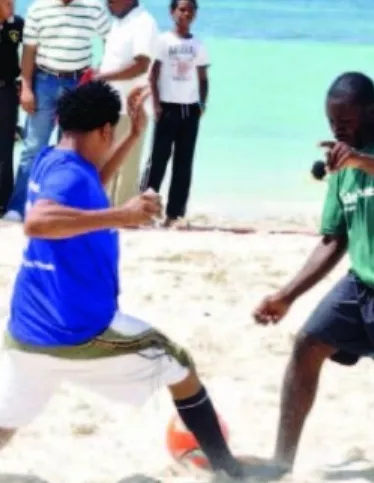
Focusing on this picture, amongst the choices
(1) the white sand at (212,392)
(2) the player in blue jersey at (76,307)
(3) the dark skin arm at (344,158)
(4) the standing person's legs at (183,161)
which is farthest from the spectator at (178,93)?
(3) the dark skin arm at (344,158)

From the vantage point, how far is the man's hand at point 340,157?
15.8 ft

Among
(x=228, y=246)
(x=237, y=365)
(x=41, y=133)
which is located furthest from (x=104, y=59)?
(x=237, y=365)

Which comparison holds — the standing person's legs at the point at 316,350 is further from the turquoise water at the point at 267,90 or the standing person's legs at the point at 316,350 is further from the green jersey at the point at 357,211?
the turquoise water at the point at 267,90

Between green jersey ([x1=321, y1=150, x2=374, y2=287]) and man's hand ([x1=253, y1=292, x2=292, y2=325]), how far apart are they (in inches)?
11.7

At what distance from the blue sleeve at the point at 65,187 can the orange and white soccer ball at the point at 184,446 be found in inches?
45.9

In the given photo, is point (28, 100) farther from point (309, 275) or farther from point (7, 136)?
point (309, 275)

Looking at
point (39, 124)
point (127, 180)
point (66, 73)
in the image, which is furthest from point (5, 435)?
point (127, 180)

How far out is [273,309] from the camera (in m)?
5.48

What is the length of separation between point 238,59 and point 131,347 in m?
23.6

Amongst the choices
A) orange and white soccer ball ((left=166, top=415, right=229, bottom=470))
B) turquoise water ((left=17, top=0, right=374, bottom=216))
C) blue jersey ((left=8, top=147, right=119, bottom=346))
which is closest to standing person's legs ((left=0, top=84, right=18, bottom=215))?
turquoise water ((left=17, top=0, right=374, bottom=216))

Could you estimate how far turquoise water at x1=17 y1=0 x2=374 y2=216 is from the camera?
1560 cm

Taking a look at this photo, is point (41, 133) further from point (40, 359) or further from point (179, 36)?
point (40, 359)

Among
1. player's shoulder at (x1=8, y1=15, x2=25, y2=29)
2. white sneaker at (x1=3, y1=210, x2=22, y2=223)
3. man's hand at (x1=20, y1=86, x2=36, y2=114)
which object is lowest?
white sneaker at (x1=3, y1=210, x2=22, y2=223)

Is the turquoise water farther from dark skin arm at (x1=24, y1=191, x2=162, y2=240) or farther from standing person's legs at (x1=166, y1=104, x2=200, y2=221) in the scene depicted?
dark skin arm at (x1=24, y1=191, x2=162, y2=240)
